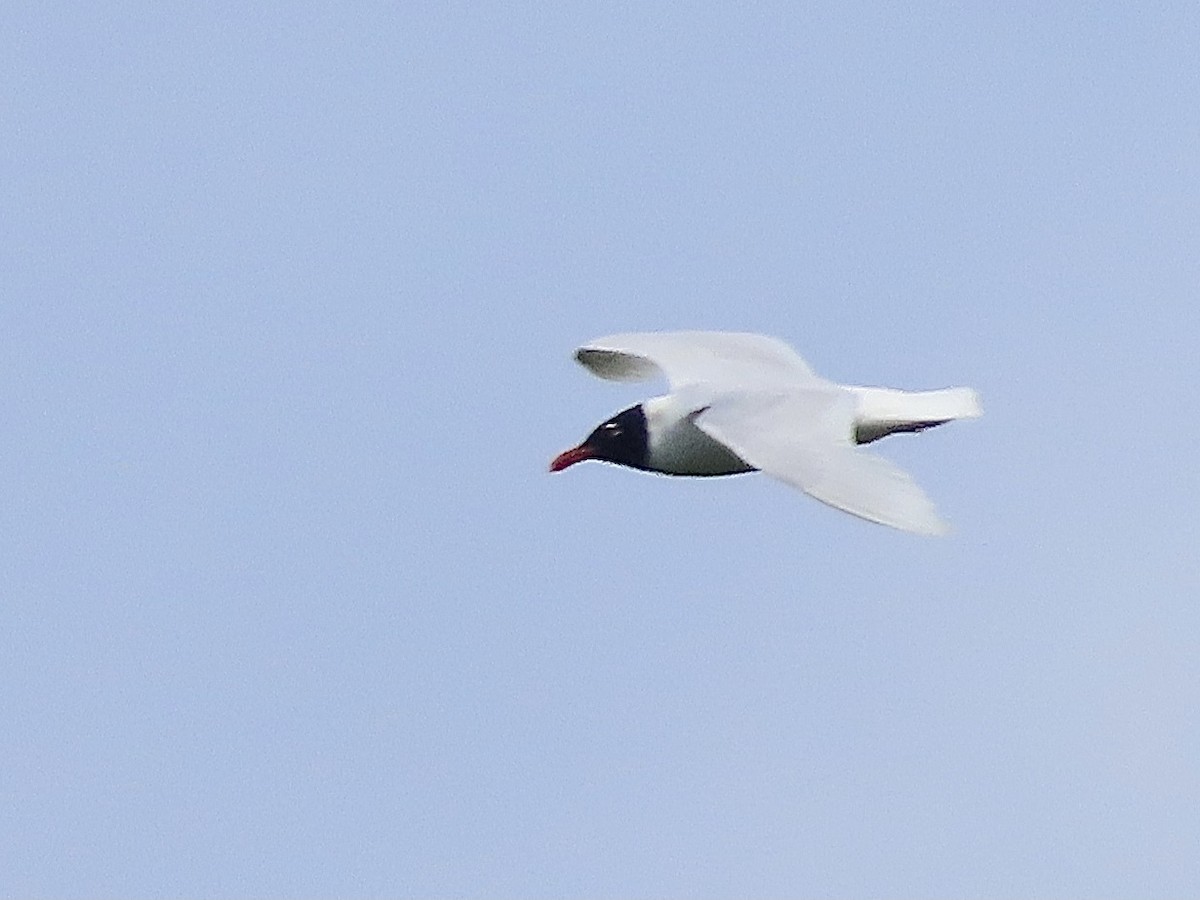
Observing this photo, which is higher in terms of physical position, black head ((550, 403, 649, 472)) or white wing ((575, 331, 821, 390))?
white wing ((575, 331, 821, 390))

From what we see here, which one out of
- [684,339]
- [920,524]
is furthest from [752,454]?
[684,339]

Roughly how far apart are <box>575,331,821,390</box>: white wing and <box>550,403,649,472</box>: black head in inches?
16.3

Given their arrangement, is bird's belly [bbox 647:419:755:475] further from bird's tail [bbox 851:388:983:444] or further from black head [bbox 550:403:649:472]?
bird's tail [bbox 851:388:983:444]

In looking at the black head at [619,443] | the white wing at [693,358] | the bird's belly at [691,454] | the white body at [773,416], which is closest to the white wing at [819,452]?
the white body at [773,416]

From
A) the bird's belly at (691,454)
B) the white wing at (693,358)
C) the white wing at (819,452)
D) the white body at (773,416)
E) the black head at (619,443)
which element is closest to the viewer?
the white wing at (819,452)

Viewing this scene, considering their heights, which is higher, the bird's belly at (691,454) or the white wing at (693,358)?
the white wing at (693,358)

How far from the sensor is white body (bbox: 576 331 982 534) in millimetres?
9227

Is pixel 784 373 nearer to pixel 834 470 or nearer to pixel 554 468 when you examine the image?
pixel 554 468

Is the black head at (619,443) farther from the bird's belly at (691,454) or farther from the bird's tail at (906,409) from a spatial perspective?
the bird's tail at (906,409)

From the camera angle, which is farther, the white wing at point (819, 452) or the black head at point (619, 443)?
the black head at point (619, 443)

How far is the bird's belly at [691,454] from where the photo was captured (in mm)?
11570

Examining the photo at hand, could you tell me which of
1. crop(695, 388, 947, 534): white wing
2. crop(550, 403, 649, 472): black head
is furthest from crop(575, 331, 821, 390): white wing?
crop(695, 388, 947, 534): white wing

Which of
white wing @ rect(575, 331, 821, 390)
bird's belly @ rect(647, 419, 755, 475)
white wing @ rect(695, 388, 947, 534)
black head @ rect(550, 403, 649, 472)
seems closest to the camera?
white wing @ rect(695, 388, 947, 534)

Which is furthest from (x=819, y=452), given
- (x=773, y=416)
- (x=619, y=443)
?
(x=619, y=443)
